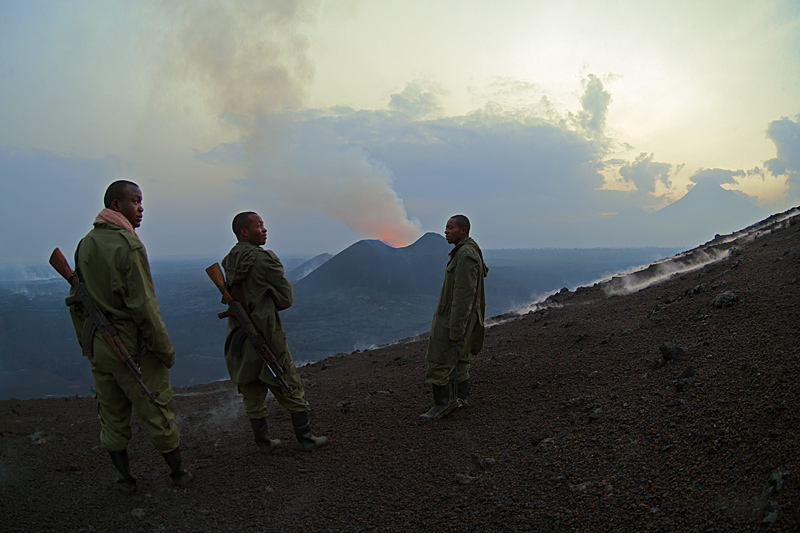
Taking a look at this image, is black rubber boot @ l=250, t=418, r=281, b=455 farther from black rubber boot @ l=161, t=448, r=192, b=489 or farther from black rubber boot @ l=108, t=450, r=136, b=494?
black rubber boot @ l=108, t=450, r=136, b=494

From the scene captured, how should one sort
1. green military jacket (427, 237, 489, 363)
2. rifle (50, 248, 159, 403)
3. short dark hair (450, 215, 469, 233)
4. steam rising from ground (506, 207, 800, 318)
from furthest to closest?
steam rising from ground (506, 207, 800, 318), short dark hair (450, 215, 469, 233), green military jacket (427, 237, 489, 363), rifle (50, 248, 159, 403)

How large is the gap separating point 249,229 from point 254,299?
810 mm

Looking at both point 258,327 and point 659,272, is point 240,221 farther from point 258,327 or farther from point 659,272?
point 659,272

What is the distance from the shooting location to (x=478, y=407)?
5.24 meters

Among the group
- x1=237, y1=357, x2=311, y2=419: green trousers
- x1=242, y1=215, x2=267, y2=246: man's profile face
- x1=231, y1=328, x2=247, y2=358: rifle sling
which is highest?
x1=242, y1=215, x2=267, y2=246: man's profile face

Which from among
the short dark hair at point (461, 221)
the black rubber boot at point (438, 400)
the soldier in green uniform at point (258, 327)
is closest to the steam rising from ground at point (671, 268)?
the black rubber boot at point (438, 400)

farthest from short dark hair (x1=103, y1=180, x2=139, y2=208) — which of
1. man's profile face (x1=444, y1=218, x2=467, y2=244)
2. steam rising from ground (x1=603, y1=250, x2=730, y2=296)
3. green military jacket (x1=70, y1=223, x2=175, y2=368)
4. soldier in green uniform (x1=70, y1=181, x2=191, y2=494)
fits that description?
steam rising from ground (x1=603, y1=250, x2=730, y2=296)

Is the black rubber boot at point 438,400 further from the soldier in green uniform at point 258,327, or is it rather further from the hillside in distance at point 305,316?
the hillside in distance at point 305,316

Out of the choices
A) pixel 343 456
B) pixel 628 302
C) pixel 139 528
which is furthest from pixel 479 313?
pixel 628 302

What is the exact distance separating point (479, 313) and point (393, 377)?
2856 millimetres

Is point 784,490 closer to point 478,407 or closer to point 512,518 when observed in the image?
point 512,518

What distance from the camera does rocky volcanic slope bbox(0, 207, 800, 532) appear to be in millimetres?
2789

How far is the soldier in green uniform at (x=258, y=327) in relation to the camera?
14.7 feet

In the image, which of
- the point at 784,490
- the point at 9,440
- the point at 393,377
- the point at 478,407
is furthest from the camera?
the point at 393,377
